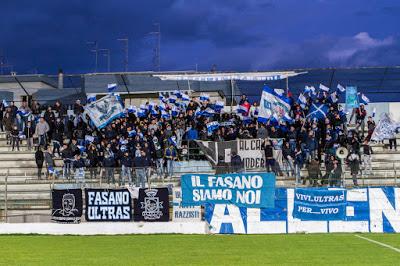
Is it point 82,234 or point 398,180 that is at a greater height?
point 398,180

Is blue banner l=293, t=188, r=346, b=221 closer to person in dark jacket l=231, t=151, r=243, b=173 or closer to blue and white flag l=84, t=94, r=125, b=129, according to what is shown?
person in dark jacket l=231, t=151, r=243, b=173

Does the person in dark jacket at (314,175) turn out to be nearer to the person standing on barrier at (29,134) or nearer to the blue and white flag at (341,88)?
the blue and white flag at (341,88)

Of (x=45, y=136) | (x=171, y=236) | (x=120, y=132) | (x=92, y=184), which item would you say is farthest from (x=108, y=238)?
(x=45, y=136)

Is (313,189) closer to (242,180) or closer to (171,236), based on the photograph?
(242,180)

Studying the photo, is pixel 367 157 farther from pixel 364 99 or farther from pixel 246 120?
pixel 246 120

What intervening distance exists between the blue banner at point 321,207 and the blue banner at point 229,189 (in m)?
1.21

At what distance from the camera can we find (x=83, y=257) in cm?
1648

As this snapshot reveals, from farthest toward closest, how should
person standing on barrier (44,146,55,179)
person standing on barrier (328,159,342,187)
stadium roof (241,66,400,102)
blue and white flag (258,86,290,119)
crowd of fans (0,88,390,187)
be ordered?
stadium roof (241,66,400,102) → blue and white flag (258,86,290,119) → person standing on barrier (44,146,55,179) → crowd of fans (0,88,390,187) → person standing on barrier (328,159,342,187)

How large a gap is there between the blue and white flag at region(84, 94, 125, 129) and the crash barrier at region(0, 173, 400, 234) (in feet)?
32.2

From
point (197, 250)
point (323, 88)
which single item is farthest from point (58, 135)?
point (197, 250)

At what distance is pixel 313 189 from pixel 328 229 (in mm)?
1626

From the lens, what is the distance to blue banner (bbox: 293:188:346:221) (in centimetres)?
2567

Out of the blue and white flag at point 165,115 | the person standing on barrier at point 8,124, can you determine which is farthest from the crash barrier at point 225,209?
the person standing on barrier at point 8,124

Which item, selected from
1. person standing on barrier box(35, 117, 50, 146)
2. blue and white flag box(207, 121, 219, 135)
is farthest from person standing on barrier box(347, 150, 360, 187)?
person standing on barrier box(35, 117, 50, 146)
